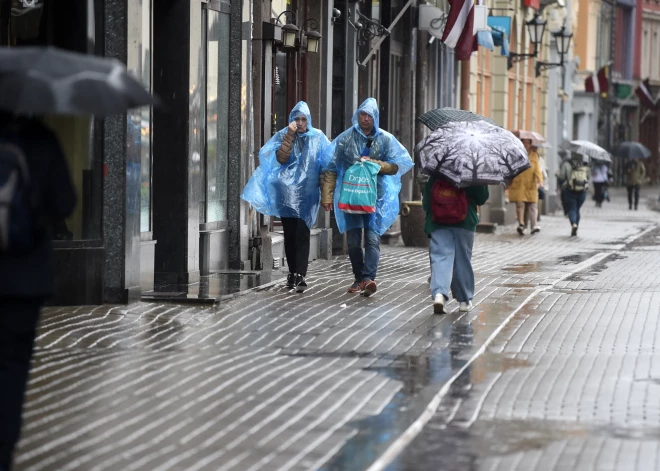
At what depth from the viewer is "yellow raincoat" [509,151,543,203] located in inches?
1093

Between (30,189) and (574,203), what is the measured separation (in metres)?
22.4

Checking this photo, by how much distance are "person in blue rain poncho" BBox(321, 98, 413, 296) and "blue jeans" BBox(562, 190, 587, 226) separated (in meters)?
13.5

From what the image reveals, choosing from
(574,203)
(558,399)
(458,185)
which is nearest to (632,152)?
(574,203)

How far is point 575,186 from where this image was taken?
27438 mm

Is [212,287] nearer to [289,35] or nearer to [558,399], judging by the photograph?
[289,35]

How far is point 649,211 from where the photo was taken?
4284cm

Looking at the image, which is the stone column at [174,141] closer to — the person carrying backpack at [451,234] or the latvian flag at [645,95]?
the person carrying backpack at [451,234]

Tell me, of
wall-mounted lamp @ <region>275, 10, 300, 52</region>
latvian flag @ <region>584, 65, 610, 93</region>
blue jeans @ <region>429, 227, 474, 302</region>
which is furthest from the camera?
latvian flag @ <region>584, 65, 610, 93</region>

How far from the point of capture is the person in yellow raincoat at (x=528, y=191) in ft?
91.0

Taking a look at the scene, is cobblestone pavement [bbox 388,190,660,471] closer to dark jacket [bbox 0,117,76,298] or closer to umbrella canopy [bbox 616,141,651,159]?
dark jacket [bbox 0,117,76,298]

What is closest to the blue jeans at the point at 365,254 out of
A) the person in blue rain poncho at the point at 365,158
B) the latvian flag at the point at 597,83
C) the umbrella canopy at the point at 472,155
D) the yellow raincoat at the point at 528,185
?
the person in blue rain poncho at the point at 365,158

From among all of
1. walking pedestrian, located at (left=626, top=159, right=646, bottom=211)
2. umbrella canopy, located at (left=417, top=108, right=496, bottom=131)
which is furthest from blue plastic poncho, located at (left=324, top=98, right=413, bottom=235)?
walking pedestrian, located at (left=626, top=159, right=646, bottom=211)

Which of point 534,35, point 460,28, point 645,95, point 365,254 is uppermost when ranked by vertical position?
point 645,95

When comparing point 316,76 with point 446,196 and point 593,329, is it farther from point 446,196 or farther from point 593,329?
point 593,329
